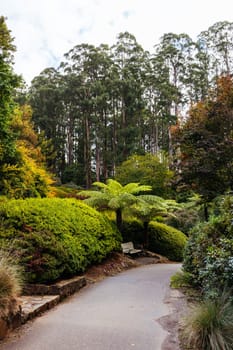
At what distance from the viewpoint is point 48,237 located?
653 centimetres

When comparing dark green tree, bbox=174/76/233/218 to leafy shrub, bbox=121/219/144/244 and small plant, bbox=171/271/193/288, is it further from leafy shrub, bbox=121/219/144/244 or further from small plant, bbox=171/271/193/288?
leafy shrub, bbox=121/219/144/244

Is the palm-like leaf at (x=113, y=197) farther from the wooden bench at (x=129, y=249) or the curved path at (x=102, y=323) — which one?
the curved path at (x=102, y=323)

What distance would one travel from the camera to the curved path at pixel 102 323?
371cm

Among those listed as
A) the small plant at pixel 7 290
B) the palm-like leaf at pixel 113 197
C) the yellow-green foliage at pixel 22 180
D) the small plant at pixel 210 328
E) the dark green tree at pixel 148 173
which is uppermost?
the dark green tree at pixel 148 173

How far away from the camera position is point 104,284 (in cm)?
745

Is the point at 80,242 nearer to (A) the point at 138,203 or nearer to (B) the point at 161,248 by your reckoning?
(A) the point at 138,203

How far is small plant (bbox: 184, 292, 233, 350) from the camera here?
11.1 feet

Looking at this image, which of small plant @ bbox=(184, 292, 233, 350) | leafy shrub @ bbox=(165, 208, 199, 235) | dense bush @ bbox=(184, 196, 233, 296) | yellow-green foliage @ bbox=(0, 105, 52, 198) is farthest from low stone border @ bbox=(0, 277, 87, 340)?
leafy shrub @ bbox=(165, 208, 199, 235)

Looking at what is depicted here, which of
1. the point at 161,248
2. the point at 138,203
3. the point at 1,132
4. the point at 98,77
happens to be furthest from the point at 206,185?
the point at 98,77

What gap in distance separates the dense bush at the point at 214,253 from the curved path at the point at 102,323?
0.82m

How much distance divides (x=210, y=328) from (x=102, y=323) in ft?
5.13

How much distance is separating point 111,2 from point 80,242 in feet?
21.2

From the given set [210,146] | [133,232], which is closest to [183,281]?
[210,146]

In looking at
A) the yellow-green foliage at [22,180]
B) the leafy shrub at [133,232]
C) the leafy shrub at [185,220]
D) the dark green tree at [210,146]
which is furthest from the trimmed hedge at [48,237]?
the leafy shrub at [185,220]
